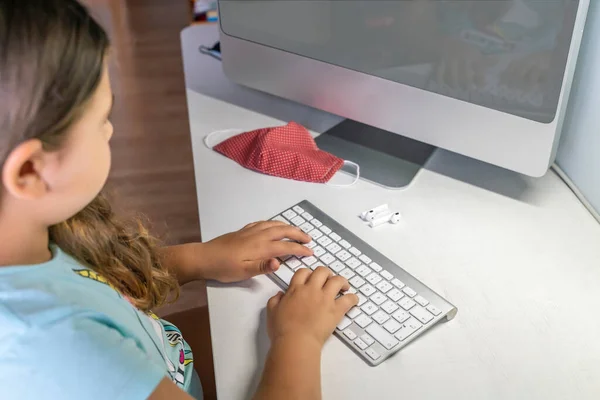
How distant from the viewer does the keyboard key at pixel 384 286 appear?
734mm

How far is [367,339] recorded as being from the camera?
2.23 ft

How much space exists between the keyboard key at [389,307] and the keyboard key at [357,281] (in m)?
0.04

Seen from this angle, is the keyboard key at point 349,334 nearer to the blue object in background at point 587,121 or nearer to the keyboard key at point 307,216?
the keyboard key at point 307,216

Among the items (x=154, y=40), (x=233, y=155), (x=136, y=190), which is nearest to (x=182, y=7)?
(x=154, y=40)

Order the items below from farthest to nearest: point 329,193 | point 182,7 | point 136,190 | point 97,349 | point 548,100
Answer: point 182,7 → point 136,190 → point 329,193 → point 548,100 → point 97,349

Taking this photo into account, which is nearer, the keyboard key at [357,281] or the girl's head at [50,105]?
the girl's head at [50,105]

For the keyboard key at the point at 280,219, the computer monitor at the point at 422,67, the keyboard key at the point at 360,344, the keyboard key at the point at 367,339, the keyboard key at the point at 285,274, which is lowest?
the keyboard key at the point at 360,344

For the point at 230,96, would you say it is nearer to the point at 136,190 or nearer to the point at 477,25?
the point at 477,25

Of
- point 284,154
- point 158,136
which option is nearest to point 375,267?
point 284,154

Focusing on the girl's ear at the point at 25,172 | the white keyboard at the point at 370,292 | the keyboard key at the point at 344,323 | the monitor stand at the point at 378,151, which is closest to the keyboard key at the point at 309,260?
the white keyboard at the point at 370,292

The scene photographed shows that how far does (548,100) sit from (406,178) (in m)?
0.24

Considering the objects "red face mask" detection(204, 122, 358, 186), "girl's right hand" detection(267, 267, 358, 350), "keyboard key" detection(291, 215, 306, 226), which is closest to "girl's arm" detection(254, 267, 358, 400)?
"girl's right hand" detection(267, 267, 358, 350)

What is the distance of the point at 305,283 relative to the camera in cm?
74

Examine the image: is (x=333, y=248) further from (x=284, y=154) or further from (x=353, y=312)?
(x=284, y=154)
